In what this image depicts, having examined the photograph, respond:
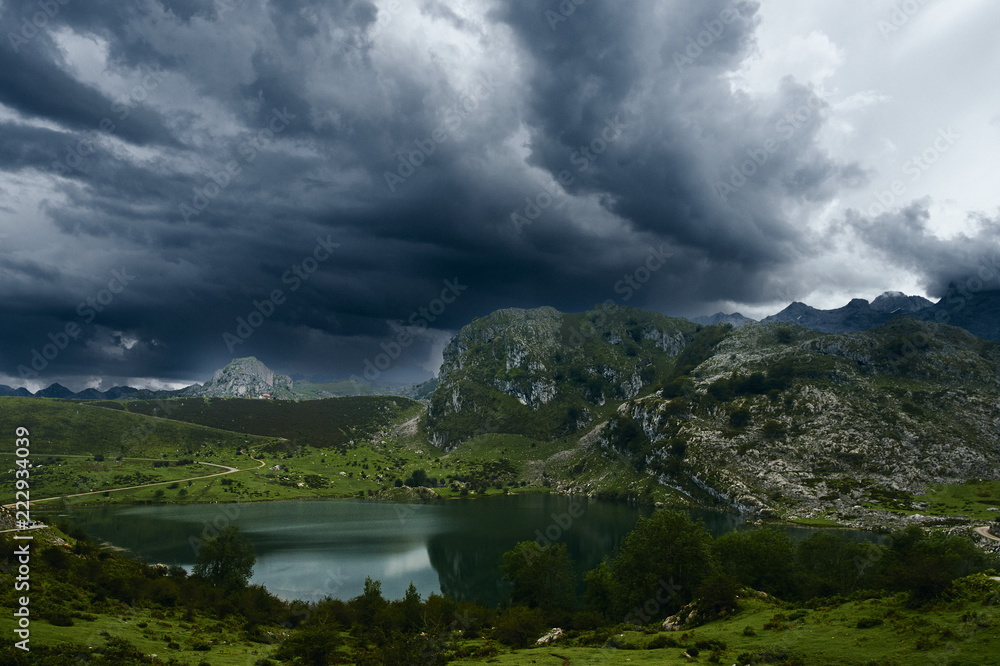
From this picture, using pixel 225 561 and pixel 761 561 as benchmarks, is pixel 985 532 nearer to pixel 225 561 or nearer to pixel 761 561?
pixel 761 561

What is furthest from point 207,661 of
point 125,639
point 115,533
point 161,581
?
point 115,533

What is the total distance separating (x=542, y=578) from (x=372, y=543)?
94416mm

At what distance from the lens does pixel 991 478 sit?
18462cm

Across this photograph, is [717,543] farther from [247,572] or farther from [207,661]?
[247,572]

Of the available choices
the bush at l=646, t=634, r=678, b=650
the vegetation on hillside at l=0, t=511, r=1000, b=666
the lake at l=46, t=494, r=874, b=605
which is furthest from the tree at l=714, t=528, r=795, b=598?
the bush at l=646, t=634, r=678, b=650

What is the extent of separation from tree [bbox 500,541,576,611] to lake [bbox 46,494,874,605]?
2085 centimetres

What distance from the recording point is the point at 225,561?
2840 inches

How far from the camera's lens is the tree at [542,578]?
225 ft

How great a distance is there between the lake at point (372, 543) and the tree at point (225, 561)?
18324 millimetres

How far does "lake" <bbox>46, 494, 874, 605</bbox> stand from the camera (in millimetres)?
100000

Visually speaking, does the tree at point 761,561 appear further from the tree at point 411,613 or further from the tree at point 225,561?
the tree at point 225,561

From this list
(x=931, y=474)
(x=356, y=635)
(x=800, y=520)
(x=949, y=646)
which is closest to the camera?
(x=949, y=646)

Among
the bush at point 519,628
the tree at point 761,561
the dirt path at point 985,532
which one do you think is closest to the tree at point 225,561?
the bush at point 519,628

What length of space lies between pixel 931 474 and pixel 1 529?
10826 inches
